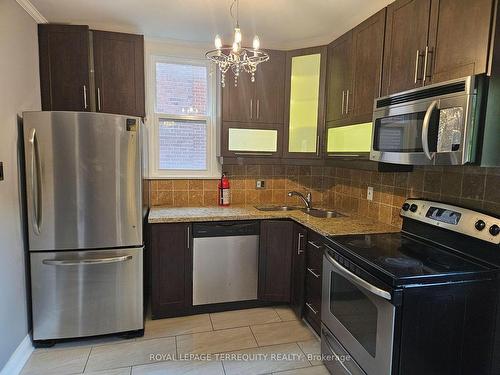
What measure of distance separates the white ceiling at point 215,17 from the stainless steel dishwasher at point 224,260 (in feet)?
5.36

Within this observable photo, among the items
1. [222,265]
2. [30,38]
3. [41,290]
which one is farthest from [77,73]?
[222,265]

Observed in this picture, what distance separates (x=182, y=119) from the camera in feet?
10.2

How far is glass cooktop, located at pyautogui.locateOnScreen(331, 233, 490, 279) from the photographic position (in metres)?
1.53

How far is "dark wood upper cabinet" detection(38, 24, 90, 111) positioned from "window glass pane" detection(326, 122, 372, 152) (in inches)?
82.0

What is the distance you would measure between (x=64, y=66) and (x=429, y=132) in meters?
2.63

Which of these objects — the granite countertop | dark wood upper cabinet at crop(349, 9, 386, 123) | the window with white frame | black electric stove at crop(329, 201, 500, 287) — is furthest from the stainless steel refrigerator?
dark wood upper cabinet at crop(349, 9, 386, 123)

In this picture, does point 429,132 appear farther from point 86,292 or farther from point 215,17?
point 86,292

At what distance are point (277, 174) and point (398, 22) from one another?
69.8 inches

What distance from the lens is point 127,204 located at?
2311 millimetres

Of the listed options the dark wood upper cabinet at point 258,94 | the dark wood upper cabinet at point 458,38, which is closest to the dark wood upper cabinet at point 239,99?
the dark wood upper cabinet at point 258,94

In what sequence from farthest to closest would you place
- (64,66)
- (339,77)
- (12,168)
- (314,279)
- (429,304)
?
(339,77) < (64,66) < (314,279) < (12,168) < (429,304)

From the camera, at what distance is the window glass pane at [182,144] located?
10.2 ft

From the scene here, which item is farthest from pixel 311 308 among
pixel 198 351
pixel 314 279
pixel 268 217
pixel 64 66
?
pixel 64 66

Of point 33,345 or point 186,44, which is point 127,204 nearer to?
point 33,345
